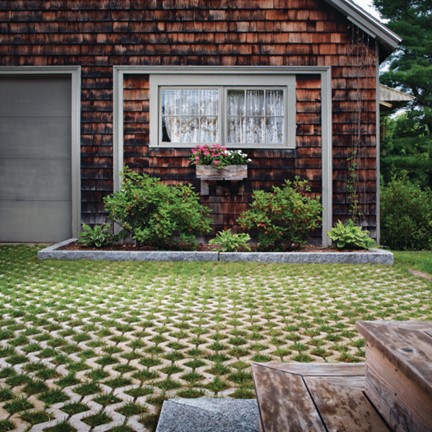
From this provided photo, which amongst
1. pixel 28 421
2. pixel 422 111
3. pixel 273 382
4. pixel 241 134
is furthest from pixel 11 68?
pixel 422 111

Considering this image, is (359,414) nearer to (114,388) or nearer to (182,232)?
(114,388)

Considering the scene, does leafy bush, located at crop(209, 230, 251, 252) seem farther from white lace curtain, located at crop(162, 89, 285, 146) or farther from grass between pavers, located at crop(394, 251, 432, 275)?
grass between pavers, located at crop(394, 251, 432, 275)

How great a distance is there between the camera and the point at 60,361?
3.29 meters

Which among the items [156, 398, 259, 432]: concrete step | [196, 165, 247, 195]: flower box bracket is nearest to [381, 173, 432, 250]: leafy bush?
[196, 165, 247, 195]: flower box bracket

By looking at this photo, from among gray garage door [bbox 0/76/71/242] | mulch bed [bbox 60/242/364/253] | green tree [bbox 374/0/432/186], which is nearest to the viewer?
mulch bed [bbox 60/242/364/253]

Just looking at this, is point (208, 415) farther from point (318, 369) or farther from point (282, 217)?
point (282, 217)

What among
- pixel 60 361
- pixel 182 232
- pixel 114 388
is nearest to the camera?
pixel 114 388

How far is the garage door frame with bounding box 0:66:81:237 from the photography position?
8.94 m

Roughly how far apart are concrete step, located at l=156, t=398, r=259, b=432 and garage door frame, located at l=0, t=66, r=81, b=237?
22.2 feet

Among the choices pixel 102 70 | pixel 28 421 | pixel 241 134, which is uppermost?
pixel 102 70

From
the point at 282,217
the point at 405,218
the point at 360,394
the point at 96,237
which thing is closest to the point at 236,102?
the point at 282,217

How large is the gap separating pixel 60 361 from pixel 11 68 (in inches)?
277

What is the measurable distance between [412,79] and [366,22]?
9.89 meters

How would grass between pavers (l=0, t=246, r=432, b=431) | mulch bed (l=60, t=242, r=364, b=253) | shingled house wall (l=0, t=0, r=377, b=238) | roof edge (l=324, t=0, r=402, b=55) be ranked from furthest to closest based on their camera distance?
shingled house wall (l=0, t=0, r=377, b=238), roof edge (l=324, t=0, r=402, b=55), mulch bed (l=60, t=242, r=364, b=253), grass between pavers (l=0, t=246, r=432, b=431)
